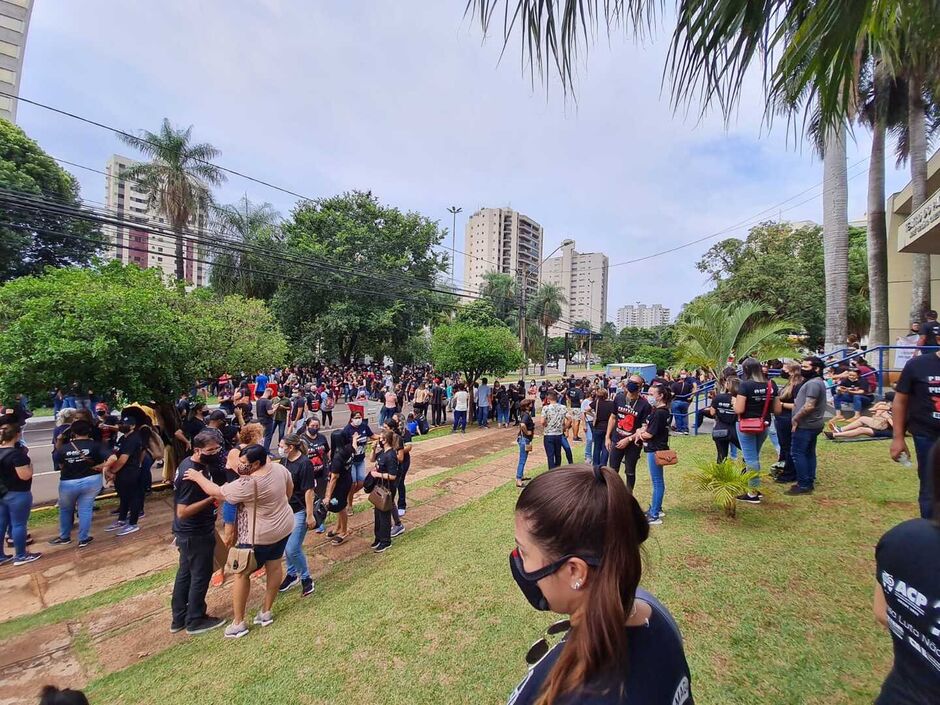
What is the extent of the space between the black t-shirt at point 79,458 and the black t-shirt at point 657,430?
6.57 metres

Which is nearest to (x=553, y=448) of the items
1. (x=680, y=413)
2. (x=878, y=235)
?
(x=680, y=413)

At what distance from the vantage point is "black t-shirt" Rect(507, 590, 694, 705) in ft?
2.67

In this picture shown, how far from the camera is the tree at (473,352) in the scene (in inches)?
602

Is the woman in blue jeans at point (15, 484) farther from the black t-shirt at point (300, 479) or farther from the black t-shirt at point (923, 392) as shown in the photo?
the black t-shirt at point (923, 392)

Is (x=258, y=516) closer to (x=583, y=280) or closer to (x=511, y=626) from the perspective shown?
(x=511, y=626)

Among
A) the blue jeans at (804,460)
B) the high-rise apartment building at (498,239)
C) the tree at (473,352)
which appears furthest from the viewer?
the high-rise apartment building at (498,239)

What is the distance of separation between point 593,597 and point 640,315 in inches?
7960

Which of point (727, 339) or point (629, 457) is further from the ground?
point (727, 339)

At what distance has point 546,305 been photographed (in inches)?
1954

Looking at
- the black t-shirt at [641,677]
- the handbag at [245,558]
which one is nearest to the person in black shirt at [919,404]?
the black t-shirt at [641,677]

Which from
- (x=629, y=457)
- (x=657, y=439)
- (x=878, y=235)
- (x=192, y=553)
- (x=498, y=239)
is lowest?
(x=192, y=553)

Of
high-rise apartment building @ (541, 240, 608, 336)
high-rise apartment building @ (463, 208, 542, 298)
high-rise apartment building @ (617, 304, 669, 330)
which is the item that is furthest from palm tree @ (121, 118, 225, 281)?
high-rise apartment building @ (617, 304, 669, 330)

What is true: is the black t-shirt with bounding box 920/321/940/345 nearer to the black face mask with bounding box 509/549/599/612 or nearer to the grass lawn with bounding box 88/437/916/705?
the grass lawn with bounding box 88/437/916/705

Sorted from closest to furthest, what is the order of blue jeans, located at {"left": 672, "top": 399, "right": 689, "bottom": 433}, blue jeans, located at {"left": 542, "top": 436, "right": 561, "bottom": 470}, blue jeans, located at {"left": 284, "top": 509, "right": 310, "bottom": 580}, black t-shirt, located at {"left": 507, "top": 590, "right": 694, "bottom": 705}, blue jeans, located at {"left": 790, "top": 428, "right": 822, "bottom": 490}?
black t-shirt, located at {"left": 507, "top": 590, "right": 694, "bottom": 705}
blue jeans, located at {"left": 284, "top": 509, "right": 310, "bottom": 580}
blue jeans, located at {"left": 790, "top": 428, "right": 822, "bottom": 490}
blue jeans, located at {"left": 542, "top": 436, "right": 561, "bottom": 470}
blue jeans, located at {"left": 672, "top": 399, "right": 689, "bottom": 433}
